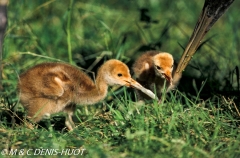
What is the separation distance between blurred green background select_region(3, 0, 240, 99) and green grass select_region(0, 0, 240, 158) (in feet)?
0.05

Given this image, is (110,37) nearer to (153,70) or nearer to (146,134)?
(153,70)

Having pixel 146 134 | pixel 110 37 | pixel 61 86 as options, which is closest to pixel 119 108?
pixel 61 86

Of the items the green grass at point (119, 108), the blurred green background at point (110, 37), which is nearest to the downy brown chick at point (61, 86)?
the green grass at point (119, 108)

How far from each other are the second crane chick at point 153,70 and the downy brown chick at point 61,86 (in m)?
0.24

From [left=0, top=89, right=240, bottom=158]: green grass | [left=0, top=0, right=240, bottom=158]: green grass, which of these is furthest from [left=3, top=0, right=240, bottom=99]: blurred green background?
[left=0, top=89, right=240, bottom=158]: green grass

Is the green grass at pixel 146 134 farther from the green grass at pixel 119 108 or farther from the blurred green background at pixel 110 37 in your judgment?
the blurred green background at pixel 110 37

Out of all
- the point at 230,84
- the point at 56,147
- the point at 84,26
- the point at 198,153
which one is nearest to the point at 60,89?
the point at 56,147

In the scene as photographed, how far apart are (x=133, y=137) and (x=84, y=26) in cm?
361

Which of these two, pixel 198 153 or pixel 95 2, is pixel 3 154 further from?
pixel 95 2

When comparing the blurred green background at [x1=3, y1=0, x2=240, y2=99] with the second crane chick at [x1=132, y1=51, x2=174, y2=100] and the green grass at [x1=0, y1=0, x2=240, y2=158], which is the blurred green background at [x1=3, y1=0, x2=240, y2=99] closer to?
the green grass at [x1=0, y1=0, x2=240, y2=158]

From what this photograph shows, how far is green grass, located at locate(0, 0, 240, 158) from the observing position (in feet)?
13.9

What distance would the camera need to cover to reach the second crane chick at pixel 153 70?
16.6 ft

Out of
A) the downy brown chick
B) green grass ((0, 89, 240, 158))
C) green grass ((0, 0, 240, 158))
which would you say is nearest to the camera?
green grass ((0, 89, 240, 158))

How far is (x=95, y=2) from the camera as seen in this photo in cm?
801
